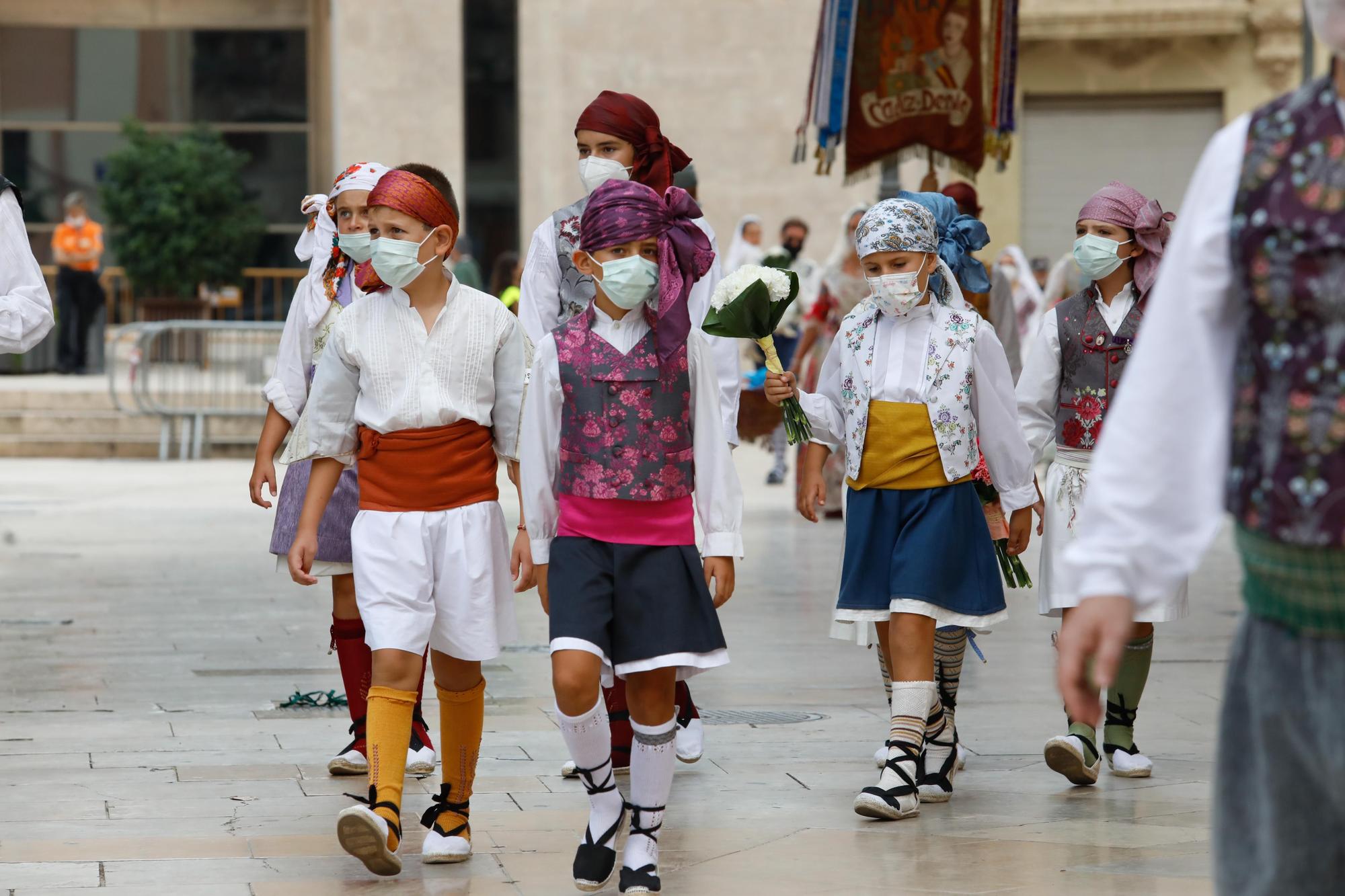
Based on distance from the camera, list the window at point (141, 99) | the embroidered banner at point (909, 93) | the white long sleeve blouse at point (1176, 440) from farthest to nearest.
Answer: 1. the window at point (141, 99)
2. the embroidered banner at point (909, 93)
3. the white long sleeve blouse at point (1176, 440)

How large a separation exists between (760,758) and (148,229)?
2272 centimetres

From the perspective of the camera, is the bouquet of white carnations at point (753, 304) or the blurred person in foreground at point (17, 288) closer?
the bouquet of white carnations at point (753, 304)

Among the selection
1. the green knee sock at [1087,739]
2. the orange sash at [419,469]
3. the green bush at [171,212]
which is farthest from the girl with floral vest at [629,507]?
the green bush at [171,212]

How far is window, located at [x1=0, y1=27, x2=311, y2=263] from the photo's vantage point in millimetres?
31234

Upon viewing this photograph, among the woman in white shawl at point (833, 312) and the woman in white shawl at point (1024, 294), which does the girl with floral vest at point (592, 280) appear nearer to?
the woman in white shawl at point (833, 312)

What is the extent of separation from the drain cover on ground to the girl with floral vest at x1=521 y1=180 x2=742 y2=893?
2.19 metres

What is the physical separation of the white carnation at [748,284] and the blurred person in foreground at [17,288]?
238 cm

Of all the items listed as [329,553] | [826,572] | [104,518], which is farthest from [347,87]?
[329,553]

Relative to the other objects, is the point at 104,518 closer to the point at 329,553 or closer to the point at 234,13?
the point at 329,553

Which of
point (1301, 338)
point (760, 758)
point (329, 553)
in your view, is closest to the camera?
point (1301, 338)

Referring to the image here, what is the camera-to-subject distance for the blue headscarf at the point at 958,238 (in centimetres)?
631

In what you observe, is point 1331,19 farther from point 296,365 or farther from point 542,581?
point 296,365

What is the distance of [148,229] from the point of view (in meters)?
27.4

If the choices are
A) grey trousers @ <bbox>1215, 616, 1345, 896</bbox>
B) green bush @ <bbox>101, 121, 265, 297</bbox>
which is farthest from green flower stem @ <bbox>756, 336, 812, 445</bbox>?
green bush @ <bbox>101, 121, 265, 297</bbox>
